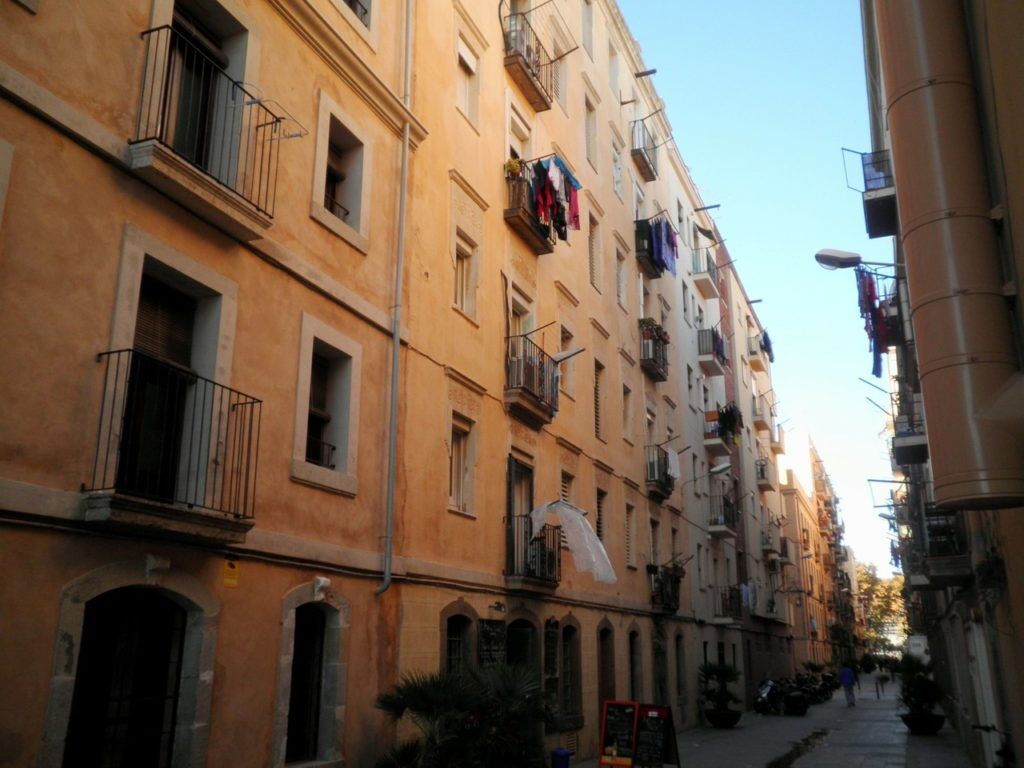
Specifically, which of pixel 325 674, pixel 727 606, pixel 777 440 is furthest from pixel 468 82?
pixel 777 440

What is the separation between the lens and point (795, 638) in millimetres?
56625

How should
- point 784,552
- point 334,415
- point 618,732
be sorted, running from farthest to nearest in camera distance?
point 784,552 < point 618,732 < point 334,415

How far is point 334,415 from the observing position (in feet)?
41.9

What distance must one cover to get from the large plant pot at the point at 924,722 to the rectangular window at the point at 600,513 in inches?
460

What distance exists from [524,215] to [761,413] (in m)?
37.1

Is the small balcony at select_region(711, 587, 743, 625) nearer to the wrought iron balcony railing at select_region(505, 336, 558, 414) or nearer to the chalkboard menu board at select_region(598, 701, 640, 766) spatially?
the wrought iron balcony railing at select_region(505, 336, 558, 414)

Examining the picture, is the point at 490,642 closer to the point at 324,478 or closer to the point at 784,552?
the point at 324,478

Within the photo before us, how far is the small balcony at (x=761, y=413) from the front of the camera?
51881 millimetres

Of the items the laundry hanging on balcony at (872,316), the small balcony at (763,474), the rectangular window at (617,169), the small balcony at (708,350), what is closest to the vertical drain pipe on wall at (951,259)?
the laundry hanging on balcony at (872,316)

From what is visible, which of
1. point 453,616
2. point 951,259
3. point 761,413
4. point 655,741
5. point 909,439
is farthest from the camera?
point 761,413

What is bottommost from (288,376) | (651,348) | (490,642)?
(490,642)

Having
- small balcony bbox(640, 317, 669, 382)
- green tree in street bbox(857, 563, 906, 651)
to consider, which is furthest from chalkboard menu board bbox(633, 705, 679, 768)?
green tree in street bbox(857, 563, 906, 651)

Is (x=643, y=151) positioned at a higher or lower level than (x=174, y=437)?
higher

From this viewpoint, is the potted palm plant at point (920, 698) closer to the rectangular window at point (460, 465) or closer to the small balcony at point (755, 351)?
the rectangular window at point (460, 465)
